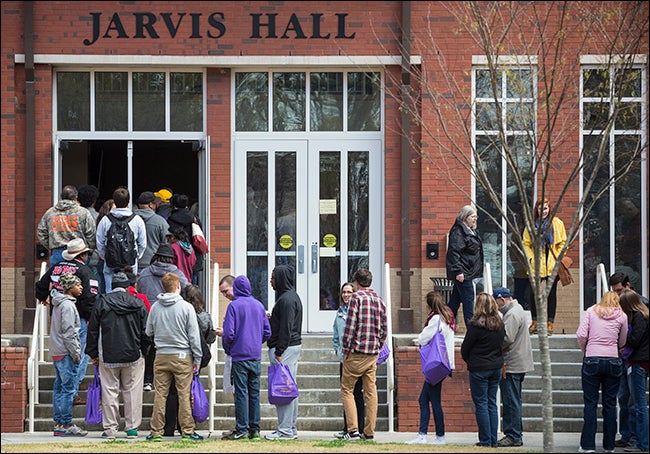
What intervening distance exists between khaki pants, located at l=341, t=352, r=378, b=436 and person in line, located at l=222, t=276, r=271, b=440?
0.99m

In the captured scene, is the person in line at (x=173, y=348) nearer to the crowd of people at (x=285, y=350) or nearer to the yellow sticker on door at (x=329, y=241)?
the crowd of people at (x=285, y=350)

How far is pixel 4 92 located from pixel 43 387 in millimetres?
4637

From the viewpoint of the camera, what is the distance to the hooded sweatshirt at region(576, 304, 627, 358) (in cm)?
1305

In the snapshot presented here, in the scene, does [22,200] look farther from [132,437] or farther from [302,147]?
[132,437]

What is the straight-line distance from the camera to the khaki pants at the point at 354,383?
44.1ft

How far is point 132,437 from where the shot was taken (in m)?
13.4

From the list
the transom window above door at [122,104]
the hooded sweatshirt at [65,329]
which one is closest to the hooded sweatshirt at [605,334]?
the hooded sweatshirt at [65,329]

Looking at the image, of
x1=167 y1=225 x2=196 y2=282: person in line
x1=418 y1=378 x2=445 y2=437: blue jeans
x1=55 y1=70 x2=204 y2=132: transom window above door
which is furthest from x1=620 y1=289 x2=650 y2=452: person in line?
x1=55 y1=70 x2=204 y2=132: transom window above door

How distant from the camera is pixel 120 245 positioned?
1501cm

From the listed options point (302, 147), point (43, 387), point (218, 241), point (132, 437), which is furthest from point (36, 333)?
point (302, 147)

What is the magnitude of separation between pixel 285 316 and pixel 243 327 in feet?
1.62

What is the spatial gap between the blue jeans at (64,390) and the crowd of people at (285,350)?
0.01 m

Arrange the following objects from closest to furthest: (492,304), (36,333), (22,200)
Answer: (492,304), (36,333), (22,200)

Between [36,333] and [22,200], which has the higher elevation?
[22,200]
